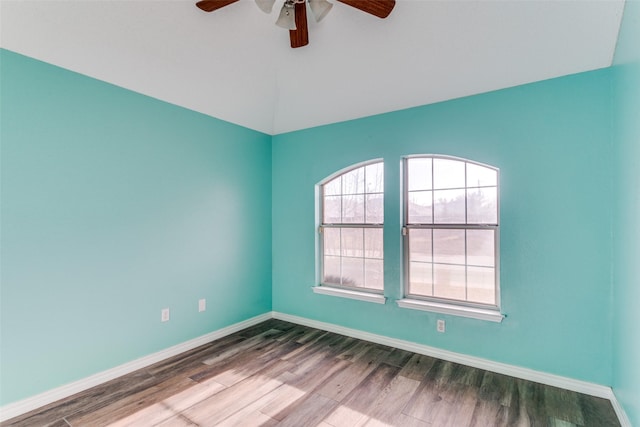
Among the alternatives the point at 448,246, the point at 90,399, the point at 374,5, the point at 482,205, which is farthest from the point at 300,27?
the point at 90,399

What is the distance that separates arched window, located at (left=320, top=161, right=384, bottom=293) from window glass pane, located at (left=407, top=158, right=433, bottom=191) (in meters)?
0.30

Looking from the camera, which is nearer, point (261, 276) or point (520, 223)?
point (520, 223)

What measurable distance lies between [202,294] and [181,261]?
439mm

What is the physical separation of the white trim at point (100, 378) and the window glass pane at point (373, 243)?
175 cm

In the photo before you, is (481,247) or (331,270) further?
(331,270)

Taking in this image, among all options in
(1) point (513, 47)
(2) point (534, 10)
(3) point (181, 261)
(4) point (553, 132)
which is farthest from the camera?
(3) point (181, 261)

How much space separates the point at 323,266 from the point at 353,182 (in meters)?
1.10

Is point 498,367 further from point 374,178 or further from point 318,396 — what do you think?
point 374,178

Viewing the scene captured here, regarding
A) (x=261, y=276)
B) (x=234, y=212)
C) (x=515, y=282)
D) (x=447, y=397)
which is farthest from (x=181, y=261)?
(x=515, y=282)

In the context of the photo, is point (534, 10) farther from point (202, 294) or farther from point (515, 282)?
point (202, 294)

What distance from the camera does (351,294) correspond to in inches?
133

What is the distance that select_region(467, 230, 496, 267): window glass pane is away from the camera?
107 inches

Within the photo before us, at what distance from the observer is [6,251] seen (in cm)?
202

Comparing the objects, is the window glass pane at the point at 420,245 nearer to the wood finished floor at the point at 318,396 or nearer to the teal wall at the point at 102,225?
the wood finished floor at the point at 318,396
